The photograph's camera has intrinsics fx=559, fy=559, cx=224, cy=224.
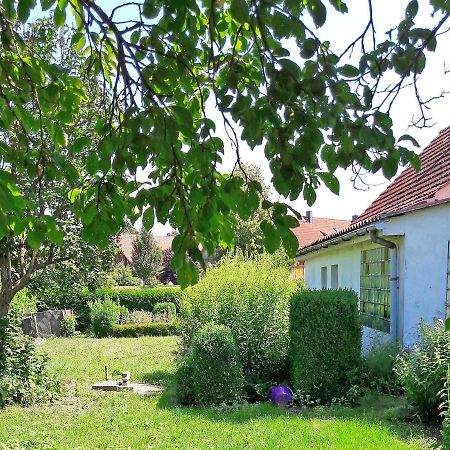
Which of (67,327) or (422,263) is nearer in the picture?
(422,263)

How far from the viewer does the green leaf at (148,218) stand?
8.25ft

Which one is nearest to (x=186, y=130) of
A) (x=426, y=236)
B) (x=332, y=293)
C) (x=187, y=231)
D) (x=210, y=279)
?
(x=187, y=231)

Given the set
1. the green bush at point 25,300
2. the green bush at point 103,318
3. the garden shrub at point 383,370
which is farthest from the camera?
the green bush at point 103,318

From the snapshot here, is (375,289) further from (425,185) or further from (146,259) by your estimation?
(146,259)

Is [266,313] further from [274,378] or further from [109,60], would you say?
[109,60]

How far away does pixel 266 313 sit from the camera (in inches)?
400

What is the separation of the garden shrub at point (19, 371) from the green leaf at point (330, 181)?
8308mm

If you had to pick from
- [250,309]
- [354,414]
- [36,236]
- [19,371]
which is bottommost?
[354,414]

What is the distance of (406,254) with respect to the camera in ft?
28.1

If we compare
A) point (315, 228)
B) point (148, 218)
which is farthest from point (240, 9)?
point (315, 228)

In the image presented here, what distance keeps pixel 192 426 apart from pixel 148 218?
538 centimetres

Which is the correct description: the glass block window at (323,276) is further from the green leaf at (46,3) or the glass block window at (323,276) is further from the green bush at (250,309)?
the green leaf at (46,3)

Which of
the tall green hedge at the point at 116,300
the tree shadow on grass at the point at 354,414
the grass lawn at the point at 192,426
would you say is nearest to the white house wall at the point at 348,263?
the tree shadow on grass at the point at 354,414

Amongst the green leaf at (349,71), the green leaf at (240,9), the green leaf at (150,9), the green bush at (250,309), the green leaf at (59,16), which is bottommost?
the green bush at (250,309)
